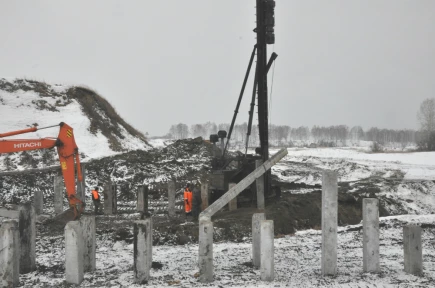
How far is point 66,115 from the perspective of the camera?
32219mm

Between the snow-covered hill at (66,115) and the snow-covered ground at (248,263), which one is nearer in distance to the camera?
the snow-covered ground at (248,263)

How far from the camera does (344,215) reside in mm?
14312

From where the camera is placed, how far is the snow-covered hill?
29.1 m

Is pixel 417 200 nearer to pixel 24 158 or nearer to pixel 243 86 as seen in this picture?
pixel 243 86

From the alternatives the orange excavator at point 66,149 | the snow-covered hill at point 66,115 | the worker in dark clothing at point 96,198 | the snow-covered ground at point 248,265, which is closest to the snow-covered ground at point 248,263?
the snow-covered ground at point 248,265

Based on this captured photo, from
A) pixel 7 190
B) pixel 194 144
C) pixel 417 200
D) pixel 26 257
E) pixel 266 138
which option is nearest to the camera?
pixel 26 257

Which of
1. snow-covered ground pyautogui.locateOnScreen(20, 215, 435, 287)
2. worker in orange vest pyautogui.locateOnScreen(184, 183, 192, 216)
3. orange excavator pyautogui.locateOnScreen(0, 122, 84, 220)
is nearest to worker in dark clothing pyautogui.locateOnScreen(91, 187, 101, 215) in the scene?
worker in orange vest pyautogui.locateOnScreen(184, 183, 192, 216)

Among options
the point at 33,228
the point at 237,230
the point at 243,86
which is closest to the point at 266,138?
the point at 243,86

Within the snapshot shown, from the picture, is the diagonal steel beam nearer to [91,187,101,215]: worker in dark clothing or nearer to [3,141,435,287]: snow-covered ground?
[3,141,435,287]: snow-covered ground

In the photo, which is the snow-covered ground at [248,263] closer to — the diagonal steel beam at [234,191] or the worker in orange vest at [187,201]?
the diagonal steel beam at [234,191]

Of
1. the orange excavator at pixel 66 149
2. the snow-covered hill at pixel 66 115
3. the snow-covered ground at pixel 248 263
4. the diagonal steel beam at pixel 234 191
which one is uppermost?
the snow-covered hill at pixel 66 115

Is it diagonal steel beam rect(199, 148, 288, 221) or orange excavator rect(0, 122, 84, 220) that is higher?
orange excavator rect(0, 122, 84, 220)

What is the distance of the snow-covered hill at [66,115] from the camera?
29.1 metres

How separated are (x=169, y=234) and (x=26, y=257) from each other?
3.98 meters
